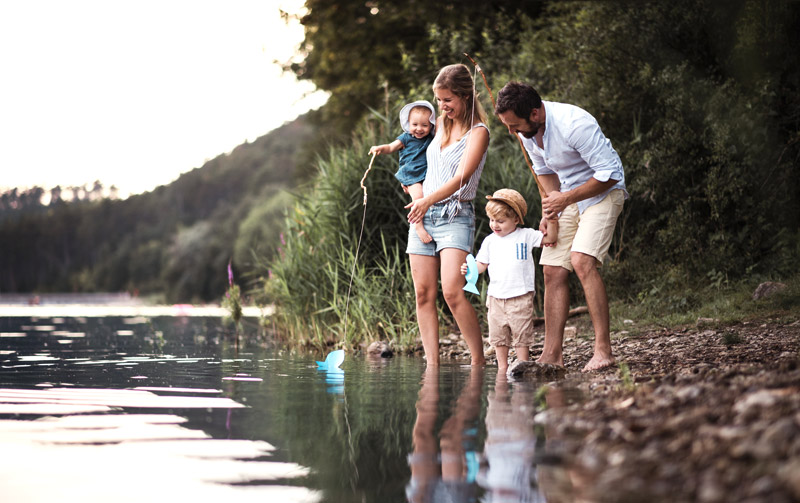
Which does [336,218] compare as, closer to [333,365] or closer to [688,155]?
[333,365]

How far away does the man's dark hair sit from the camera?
4957 millimetres

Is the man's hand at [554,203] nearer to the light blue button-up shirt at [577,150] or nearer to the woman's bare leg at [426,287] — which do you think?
the light blue button-up shirt at [577,150]

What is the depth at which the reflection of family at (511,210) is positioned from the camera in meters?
5.05

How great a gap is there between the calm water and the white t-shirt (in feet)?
2.04

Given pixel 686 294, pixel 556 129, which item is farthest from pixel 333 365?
pixel 686 294

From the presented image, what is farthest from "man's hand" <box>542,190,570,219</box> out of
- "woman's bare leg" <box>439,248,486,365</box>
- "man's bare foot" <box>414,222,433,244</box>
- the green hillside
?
the green hillside

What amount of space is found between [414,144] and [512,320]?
4.65ft

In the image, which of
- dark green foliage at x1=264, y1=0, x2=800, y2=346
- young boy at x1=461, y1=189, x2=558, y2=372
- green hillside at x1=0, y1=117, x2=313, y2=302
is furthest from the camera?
green hillside at x1=0, y1=117, x2=313, y2=302

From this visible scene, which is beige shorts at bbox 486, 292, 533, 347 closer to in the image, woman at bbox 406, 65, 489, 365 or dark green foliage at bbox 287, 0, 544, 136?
woman at bbox 406, 65, 489, 365

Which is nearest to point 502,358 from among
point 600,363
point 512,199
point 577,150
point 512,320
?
point 512,320

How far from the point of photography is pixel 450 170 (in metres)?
5.55

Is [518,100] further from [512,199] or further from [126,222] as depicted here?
[126,222]

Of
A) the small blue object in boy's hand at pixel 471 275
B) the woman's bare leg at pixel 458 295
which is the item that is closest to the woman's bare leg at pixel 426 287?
the woman's bare leg at pixel 458 295

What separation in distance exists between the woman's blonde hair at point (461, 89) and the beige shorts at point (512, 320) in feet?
3.97
